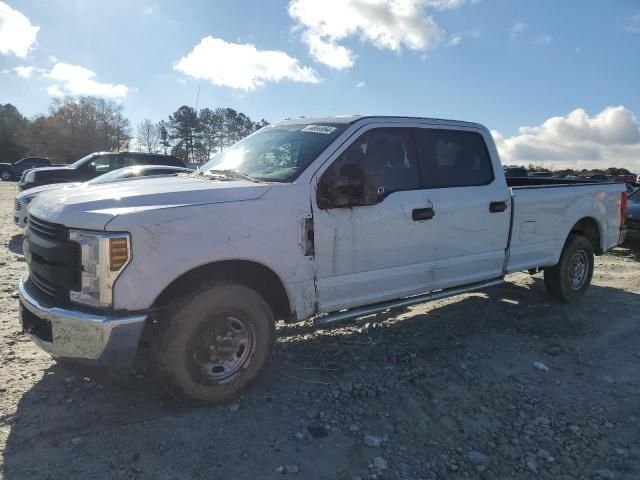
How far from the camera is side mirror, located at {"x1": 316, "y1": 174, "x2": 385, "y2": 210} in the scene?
11.8ft

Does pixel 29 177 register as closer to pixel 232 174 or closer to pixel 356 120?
pixel 232 174

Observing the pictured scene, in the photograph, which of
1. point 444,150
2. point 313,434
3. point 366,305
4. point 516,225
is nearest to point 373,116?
point 444,150

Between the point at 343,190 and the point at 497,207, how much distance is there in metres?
2.07

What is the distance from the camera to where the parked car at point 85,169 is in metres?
12.1

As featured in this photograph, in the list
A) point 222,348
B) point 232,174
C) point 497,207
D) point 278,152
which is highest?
point 278,152

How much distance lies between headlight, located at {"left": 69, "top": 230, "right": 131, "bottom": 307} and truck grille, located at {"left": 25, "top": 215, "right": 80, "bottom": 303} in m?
0.08

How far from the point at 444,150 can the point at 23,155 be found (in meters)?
75.3

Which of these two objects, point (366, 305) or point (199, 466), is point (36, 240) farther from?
point (366, 305)

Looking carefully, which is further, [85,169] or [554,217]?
[85,169]

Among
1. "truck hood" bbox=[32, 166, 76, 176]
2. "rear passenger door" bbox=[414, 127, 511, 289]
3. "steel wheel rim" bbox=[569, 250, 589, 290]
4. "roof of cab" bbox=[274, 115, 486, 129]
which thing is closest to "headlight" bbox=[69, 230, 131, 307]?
"roof of cab" bbox=[274, 115, 486, 129]

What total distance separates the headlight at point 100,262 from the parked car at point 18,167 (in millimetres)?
42286

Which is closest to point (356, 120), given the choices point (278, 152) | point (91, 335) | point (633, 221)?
point (278, 152)

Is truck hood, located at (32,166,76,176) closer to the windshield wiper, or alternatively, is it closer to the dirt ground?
the dirt ground

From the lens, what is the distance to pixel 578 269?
20.8ft
